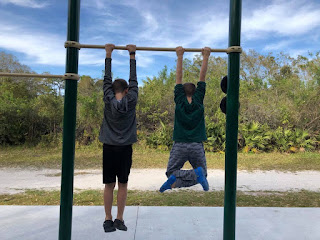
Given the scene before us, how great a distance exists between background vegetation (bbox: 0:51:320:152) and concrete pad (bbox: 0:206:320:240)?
5326 mm

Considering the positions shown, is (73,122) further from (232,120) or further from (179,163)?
(232,120)

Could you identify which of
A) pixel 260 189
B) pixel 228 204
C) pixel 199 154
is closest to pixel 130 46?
pixel 199 154

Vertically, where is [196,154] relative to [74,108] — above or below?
below

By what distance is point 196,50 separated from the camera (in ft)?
8.72

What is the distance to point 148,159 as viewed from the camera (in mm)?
8930

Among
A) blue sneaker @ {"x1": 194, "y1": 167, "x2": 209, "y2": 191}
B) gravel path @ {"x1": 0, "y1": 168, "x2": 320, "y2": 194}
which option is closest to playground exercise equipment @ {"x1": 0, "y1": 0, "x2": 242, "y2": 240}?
blue sneaker @ {"x1": 194, "y1": 167, "x2": 209, "y2": 191}

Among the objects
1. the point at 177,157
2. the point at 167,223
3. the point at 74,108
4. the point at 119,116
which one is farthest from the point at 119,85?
the point at 167,223

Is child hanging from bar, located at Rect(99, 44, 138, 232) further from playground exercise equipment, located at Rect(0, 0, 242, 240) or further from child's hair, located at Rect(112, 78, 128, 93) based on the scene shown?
playground exercise equipment, located at Rect(0, 0, 242, 240)

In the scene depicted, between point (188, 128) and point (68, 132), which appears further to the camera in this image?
point (188, 128)

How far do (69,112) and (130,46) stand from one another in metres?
0.79

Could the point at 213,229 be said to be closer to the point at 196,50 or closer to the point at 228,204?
the point at 228,204

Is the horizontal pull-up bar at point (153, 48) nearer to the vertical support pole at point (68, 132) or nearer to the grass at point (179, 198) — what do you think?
the vertical support pole at point (68, 132)

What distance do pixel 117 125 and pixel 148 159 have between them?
6467 millimetres

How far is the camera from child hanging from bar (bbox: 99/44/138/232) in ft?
8.36
